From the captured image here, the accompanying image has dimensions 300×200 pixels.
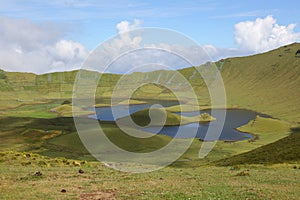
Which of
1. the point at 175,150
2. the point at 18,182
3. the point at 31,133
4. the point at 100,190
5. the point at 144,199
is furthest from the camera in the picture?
the point at 31,133

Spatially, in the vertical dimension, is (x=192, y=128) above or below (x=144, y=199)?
above

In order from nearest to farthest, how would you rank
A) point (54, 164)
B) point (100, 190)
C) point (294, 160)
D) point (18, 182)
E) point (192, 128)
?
1. point (100, 190)
2. point (18, 182)
3. point (54, 164)
4. point (294, 160)
5. point (192, 128)

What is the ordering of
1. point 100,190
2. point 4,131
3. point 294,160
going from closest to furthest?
point 100,190, point 294,160, point 4,131

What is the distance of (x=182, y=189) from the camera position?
2159 centimetres

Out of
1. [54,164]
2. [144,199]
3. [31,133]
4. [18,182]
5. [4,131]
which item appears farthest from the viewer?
[4,131]

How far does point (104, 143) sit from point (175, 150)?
68.6 feet

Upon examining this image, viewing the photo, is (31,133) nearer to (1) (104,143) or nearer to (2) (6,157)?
(1) (104,143)

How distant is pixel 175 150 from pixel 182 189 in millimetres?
65679

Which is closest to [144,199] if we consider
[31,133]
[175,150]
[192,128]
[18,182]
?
[18,182]

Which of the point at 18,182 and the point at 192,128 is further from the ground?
the point at 192,128

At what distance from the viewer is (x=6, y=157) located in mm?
40906

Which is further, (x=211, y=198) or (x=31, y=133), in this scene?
(x=31, y=133)

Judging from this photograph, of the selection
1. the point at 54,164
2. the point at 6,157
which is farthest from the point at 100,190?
the point at 6,157

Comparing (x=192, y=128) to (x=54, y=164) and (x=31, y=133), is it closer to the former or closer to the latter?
(x=31, y=133)
